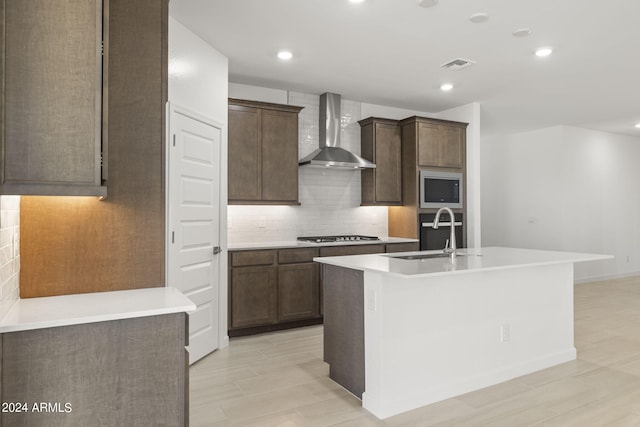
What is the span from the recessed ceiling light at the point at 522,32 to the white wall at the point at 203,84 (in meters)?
2.64

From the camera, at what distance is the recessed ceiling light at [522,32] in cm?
348

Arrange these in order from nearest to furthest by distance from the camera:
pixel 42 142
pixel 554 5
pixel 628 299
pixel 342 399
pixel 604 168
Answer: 1. pixel 42 142
2. pixel 342 399
3. pixel 554 5
4. pixel 628 299
5. pixel 604 168

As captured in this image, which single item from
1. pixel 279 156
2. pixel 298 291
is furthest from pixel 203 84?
pixel 298 291

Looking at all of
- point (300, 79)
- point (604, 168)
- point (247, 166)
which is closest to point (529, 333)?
point (247, 166)

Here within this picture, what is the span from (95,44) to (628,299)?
7.27m

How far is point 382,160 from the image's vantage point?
556 cm

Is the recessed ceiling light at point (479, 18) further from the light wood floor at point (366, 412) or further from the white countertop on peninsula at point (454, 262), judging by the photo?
the light wood floor at point (366, 412)

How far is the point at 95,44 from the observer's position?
1.72 m

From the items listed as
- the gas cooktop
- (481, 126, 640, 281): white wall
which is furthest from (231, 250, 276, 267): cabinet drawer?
(481, 126, 640, 281): white wall

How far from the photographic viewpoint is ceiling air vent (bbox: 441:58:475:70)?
422 centimetres

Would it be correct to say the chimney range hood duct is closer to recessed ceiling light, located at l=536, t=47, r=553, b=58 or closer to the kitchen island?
the kitchen island

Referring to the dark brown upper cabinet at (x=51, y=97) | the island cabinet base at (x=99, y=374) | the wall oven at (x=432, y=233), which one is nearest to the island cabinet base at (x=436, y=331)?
the island cabinet base at (x=99, y=374)

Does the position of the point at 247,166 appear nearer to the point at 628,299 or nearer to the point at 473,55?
the point at 473,55

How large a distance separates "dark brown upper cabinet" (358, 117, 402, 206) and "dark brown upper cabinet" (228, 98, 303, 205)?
1118mm
